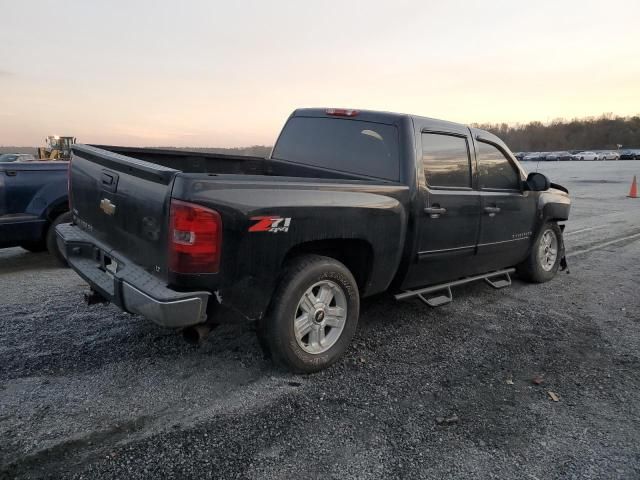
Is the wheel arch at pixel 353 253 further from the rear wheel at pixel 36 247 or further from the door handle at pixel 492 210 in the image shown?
the rear wheel at pixel 36 247

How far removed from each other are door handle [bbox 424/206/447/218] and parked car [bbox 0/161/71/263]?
453cm

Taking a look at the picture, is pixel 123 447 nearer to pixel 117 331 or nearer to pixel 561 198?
pixel 117 331

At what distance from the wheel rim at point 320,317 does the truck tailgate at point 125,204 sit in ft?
3.27

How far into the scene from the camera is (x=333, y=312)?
357cm

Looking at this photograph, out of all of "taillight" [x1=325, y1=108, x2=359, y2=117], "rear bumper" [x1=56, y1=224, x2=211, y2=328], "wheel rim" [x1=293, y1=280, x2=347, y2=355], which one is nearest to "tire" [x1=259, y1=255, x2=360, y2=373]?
"wheel rim" [x1=293, y1=280, x2=347, y2=355]

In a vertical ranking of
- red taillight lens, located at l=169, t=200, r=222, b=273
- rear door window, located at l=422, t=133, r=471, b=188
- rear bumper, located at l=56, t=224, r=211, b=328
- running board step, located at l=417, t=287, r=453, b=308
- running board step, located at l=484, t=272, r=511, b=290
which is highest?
rear door window, located at l=422, t=133, r=471, b=188

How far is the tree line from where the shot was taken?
116662 mm

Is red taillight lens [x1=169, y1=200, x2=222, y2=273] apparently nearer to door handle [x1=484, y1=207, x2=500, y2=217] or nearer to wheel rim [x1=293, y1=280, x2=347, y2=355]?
wheel rim [x1=293, y1=280, x2=347, y2=355]

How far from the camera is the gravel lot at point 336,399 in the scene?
2.53 m

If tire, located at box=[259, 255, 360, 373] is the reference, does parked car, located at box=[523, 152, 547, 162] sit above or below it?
above

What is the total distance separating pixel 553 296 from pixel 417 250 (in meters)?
2.46

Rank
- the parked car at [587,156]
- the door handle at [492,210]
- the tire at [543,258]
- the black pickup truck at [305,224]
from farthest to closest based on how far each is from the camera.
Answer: the parked car at [587,156]
the tire at [543,258]
the door handle at [492,210]
the black pickup truck at [305,224]

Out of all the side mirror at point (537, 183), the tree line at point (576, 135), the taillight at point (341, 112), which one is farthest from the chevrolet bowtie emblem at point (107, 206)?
the tree line at point (576, 135)

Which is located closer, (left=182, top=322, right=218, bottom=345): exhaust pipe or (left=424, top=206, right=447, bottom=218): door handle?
→ (left=182, top=322, right=218, bottom=345): exhaust pipe
